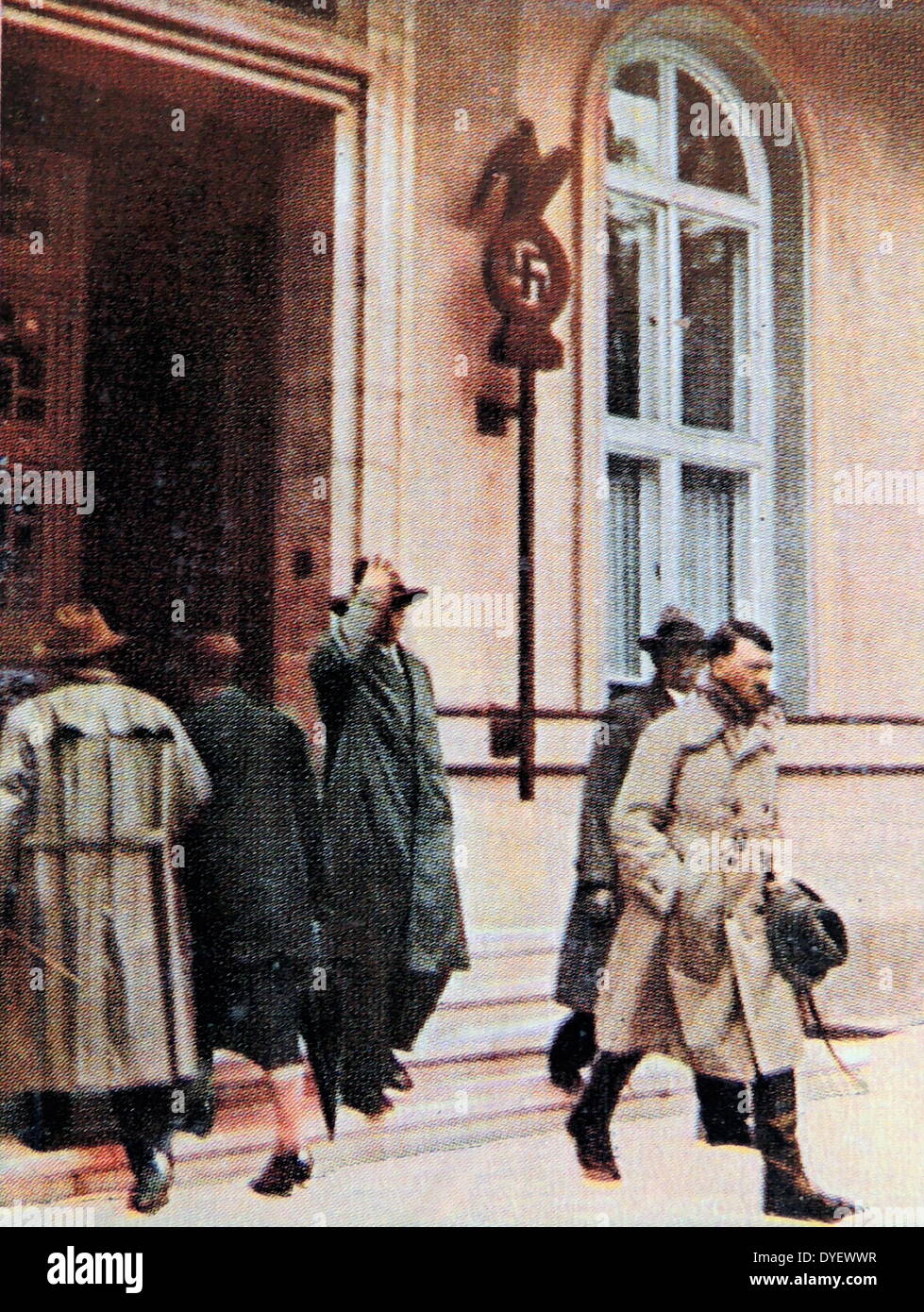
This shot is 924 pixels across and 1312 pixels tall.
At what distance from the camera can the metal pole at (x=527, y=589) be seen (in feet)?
13.9

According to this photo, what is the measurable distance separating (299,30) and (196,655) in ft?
6.30

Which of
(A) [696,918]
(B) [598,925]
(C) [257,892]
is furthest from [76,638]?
(A) [696,918]

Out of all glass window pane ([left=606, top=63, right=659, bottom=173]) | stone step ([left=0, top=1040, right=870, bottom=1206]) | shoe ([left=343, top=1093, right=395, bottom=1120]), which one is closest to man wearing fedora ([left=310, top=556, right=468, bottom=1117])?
shoe ([left=343, top=1093, right=395, bottom=1120])

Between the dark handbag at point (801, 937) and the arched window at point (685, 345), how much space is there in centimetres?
84

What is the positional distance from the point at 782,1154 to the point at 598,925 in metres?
0.86

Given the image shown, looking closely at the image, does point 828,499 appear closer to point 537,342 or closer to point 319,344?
point 537,342

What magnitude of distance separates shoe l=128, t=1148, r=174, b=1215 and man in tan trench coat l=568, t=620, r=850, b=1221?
118 centimetres

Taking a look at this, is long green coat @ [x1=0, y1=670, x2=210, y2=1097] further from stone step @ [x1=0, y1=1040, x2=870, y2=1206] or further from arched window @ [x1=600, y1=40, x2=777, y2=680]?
arched window @ [x1=600, y1=40, x2=777, y2=680]

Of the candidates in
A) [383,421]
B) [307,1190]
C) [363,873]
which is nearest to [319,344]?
[383,421]

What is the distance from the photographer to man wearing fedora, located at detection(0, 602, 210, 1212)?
3.77 m

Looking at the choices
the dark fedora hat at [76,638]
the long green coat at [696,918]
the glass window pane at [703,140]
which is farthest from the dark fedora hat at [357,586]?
the glass window pane at [703,140]

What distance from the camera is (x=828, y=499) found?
464 centimetres

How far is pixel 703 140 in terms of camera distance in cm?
458

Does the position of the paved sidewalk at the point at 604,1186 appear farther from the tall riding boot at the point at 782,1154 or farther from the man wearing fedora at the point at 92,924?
the man wearing fedora at the point at 92,924
